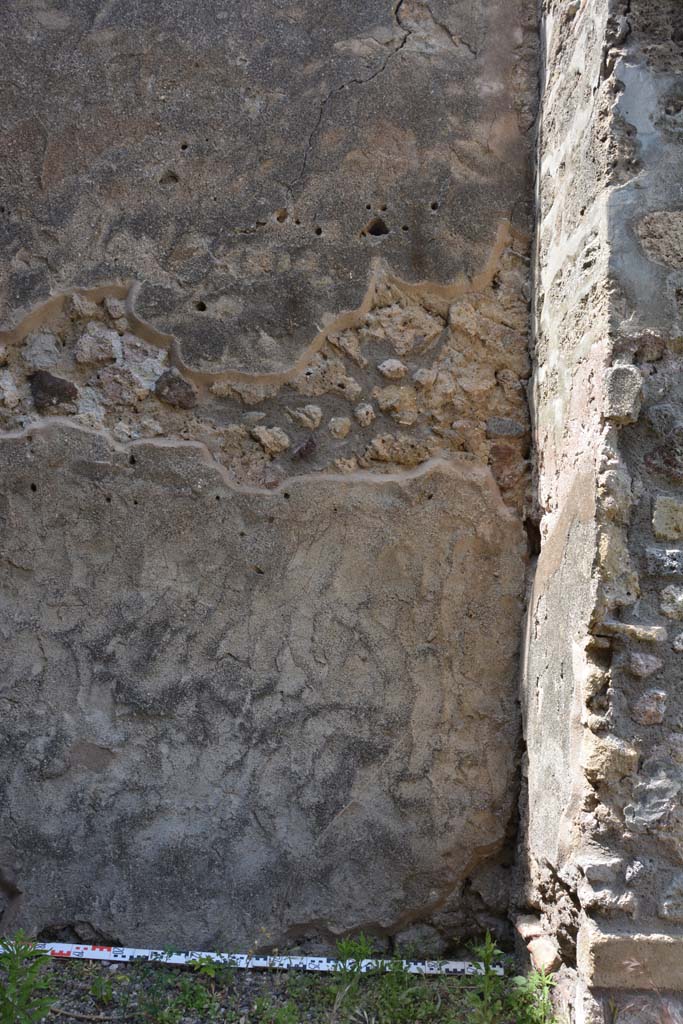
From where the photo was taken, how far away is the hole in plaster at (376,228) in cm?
288

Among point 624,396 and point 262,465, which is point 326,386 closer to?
point 262,465

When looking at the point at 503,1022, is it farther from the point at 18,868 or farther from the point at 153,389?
the point at 153,389

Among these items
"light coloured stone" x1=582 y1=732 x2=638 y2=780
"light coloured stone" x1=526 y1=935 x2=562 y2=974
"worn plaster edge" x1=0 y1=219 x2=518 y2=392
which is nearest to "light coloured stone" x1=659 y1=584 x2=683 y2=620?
"light coloured stone" x1=582 y1=732 x2=638 y2=780

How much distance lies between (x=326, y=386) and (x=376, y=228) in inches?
20.8

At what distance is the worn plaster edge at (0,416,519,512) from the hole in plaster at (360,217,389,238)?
2.38 ft

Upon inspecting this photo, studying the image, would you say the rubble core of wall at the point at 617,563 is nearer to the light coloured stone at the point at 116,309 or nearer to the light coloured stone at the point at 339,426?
the light coloured stone at the point at 339,426

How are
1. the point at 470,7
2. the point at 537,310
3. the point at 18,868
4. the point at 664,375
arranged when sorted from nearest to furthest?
the point at 664,375, the point at 18,868, the point at 537,310, the point at 470,7

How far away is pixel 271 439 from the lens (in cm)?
278

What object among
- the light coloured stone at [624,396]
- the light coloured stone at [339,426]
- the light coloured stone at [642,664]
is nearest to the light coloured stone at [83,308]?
the light coloured stone at [339,426]

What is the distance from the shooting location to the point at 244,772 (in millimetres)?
2650

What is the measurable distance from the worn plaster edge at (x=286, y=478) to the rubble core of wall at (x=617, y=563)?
1.05 feet

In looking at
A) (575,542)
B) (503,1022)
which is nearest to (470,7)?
(575,542)

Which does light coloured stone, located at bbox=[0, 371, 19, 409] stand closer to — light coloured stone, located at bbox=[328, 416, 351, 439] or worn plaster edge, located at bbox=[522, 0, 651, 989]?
light coloured stone, located at bbox=[328, 416, 351, 439]

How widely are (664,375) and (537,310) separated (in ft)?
2.36
